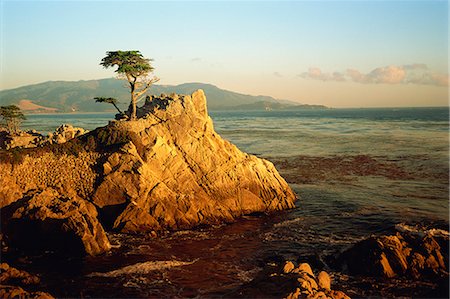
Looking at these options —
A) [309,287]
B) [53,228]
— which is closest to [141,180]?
[53,228]

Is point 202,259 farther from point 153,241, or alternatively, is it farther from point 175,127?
point 175,127

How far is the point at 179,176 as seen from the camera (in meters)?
26.8

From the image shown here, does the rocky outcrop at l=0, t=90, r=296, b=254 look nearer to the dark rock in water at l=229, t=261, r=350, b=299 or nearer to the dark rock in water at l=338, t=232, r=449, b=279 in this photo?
the dark rock in water at l=229, t=261, r=350, b=299

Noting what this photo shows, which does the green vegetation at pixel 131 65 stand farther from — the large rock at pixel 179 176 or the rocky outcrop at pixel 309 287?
the rocky outcrop at pixel 309 287

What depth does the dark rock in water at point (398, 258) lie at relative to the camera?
1714 centimetres

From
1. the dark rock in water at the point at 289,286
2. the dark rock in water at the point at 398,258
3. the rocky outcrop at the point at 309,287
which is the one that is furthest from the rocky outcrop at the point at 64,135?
the rocky outcrop at the point at 309,287

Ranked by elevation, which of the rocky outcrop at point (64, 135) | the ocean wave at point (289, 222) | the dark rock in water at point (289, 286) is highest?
the rocky outcrop at point (64, 135)

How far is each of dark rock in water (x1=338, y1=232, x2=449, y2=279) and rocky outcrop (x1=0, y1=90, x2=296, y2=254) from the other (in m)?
10.6

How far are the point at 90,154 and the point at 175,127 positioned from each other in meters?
6.54

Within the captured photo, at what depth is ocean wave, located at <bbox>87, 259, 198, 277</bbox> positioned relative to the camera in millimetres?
17594

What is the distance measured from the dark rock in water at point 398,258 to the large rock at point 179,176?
34.6 ft

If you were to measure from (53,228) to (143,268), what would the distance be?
227 inches

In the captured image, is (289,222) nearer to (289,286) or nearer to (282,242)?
(282,242)

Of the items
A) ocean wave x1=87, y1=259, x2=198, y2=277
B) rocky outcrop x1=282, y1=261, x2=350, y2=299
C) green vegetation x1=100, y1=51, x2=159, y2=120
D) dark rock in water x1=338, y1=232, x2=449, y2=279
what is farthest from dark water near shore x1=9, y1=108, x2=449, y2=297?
green vegetation x1=100, y1=51, x2=159, y2=120
